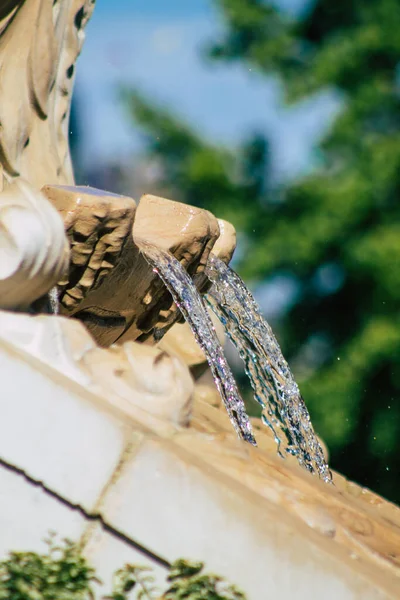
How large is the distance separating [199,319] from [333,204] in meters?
7.01

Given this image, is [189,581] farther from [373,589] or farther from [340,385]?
[340,385]

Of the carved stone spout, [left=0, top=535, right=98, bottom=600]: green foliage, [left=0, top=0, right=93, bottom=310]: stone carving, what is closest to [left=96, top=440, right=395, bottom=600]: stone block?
[left=0, top=535, right=98, bottom=600]: green foliage

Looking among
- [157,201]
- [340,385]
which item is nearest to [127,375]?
[157,201]

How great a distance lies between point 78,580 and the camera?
2.14 meters

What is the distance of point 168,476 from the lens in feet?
7.70

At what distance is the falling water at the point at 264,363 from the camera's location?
12.8 ft

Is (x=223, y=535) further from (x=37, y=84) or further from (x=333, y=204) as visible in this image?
(x=333, y=204)

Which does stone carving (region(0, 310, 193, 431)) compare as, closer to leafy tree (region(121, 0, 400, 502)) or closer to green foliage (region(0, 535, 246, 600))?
green foliage (region(0, 535, 246, 600))

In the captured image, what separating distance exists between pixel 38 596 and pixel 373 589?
73 cm

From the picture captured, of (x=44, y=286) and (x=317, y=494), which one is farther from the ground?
(x=44, y=286)

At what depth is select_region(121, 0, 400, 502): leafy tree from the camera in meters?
10.0

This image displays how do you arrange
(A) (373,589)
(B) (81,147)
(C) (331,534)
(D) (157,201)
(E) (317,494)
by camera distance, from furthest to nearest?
1. (B) (81,147)
2. (D) (157,201)
3. (E) (317,494)
4. (C) (331,534)
5. (A) (373,589)

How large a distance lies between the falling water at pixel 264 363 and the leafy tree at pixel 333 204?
222 inches

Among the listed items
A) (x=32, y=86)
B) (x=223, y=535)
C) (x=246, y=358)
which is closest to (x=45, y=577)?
(x=223, y=535)
